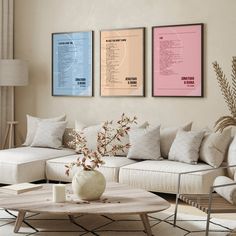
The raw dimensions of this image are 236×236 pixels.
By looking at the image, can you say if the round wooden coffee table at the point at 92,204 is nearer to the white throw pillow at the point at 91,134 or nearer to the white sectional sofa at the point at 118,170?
the white sectional sofa at the point at 118,170

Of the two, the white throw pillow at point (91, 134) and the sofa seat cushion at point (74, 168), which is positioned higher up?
the white throw pillow at point (91, 134)

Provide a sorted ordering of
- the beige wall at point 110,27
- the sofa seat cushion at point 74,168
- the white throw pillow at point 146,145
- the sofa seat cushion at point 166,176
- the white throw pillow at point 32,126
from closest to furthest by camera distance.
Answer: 1. the sofa seat cushion at point 166,176
2. the sofa seat cushion at point 74,168
3. the white throw pillow at point 146,145
4. the beige wall at point 110,27
5. the white throw pillow at point 32,126

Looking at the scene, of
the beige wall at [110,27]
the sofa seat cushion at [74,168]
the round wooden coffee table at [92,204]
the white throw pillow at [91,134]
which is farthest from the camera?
the white throw pillow at [91,134]

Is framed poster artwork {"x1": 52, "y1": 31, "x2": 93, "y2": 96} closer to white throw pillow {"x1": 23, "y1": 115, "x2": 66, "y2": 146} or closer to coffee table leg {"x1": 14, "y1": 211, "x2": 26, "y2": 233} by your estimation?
white throw pillow {"x1": 23, "y1": 115, "x2": 66, "y2": 146}

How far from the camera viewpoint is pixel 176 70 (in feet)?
21.9

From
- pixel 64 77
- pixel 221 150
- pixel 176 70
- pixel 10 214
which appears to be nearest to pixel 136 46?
pixel 176 70

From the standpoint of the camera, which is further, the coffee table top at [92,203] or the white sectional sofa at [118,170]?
the white sectional sofa at [118,170]

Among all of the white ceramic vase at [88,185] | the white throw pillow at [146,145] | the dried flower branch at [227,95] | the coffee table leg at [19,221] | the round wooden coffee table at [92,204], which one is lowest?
the coffee table leg at [19,221]

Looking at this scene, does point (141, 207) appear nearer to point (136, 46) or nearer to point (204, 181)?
point (204, 181)

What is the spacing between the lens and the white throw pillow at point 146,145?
6.23 metres

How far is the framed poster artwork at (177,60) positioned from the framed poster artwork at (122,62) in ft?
0.64

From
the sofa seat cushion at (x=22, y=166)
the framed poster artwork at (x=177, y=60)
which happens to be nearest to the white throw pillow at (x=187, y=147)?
the framed poster artwork at (x=177, y=60)

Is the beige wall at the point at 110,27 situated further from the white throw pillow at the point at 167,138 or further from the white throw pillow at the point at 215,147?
the white throw pillow at the point at 215,147

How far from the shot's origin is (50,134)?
6.99 m
